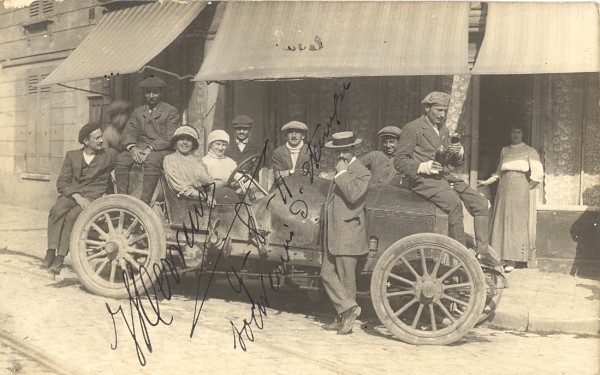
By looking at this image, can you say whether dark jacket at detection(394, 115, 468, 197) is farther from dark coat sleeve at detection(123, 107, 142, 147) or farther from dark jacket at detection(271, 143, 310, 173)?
dark coat sleeve at detection(123, 107, 142, 147)

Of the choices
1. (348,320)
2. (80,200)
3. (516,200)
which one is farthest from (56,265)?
(516,200)

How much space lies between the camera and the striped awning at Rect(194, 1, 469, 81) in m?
8.16

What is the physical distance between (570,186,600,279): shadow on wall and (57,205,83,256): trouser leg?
6388 millimetres

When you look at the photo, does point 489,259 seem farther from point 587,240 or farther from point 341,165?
point 587,240

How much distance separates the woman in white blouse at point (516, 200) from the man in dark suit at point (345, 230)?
12.2 ft

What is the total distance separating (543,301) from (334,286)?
2.65 m

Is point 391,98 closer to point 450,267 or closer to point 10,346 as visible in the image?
point 450,267

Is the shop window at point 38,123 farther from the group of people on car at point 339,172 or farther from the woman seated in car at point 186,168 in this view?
the woman seated in car at point 186,168

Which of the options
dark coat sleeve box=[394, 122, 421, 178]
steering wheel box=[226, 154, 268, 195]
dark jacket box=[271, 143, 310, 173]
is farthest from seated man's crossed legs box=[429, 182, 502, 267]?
dark jacket box=[271, 143, 310, 173]

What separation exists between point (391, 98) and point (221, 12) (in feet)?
9.94

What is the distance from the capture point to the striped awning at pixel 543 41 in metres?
7.74

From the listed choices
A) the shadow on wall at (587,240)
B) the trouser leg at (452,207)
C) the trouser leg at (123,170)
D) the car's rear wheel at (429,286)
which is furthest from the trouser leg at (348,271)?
the shadow on wall at (587,240)

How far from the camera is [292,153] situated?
288 inches

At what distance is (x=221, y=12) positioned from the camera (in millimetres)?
10547
